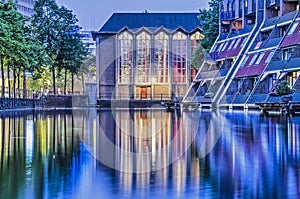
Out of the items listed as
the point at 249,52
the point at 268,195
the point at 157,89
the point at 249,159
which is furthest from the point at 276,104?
the point at 157,89

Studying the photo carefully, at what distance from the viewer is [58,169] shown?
10.3 m

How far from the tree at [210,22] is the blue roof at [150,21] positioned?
13.3 meters

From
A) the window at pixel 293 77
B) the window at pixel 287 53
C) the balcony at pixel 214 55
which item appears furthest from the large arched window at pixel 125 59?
the window at pixel 293 77

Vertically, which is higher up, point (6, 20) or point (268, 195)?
point (6, 20)

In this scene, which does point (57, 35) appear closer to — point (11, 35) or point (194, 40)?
point (194, 40)

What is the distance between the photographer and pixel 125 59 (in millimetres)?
95062

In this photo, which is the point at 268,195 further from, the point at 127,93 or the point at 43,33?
the point at 127,93

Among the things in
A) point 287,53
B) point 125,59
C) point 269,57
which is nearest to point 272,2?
point 269,57

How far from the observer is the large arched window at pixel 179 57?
309 ft

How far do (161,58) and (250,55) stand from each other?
31.1m

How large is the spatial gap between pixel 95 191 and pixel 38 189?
84 centimetres

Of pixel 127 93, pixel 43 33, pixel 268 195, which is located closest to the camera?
pixel 268 195

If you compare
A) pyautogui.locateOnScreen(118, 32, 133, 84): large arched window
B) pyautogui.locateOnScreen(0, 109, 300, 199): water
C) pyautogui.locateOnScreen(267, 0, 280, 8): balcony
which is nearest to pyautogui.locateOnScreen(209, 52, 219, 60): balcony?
pyautogui.locateOnScreen(267, 0, 280, 8): balcony

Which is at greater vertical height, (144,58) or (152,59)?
(144,58)
